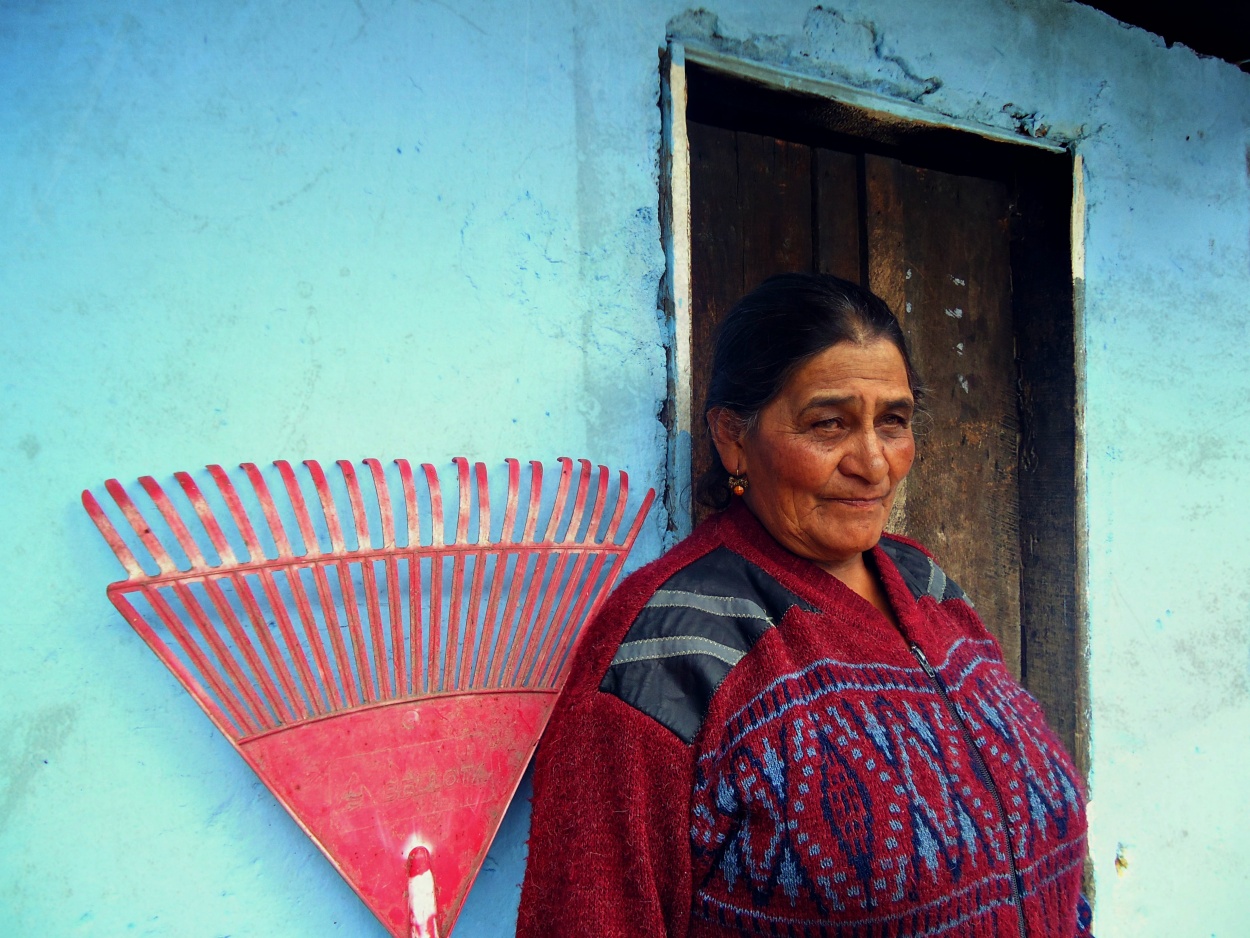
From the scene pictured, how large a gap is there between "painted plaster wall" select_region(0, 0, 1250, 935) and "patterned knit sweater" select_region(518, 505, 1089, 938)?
351 mm

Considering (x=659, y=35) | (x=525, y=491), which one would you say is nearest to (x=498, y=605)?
(x=525, y=491)

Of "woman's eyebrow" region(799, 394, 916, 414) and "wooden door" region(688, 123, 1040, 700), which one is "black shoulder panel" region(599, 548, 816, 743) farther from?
"wooden door" region(688, 123, 1040, 700)

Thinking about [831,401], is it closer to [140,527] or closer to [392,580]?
[392,580]

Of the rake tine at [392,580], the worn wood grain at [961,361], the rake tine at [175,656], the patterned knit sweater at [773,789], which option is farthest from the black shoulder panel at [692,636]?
the worn wood grain at [961,361]

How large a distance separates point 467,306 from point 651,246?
428 mm

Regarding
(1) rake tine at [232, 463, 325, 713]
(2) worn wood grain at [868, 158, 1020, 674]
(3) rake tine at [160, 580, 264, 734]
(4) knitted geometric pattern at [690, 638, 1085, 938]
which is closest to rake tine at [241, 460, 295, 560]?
(1) rake tine at [232, 463, 325, 713]

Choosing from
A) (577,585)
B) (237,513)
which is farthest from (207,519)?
(577,585)

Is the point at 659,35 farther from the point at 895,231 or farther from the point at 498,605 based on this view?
the point at 498,605

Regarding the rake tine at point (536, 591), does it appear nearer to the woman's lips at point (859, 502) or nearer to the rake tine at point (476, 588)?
the rake tine at point (476, 588)

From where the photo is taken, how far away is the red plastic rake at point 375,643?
1095mm

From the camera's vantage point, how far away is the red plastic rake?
109cm

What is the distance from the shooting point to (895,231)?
6.98ft

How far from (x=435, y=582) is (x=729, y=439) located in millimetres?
584

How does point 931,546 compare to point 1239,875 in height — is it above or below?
above
